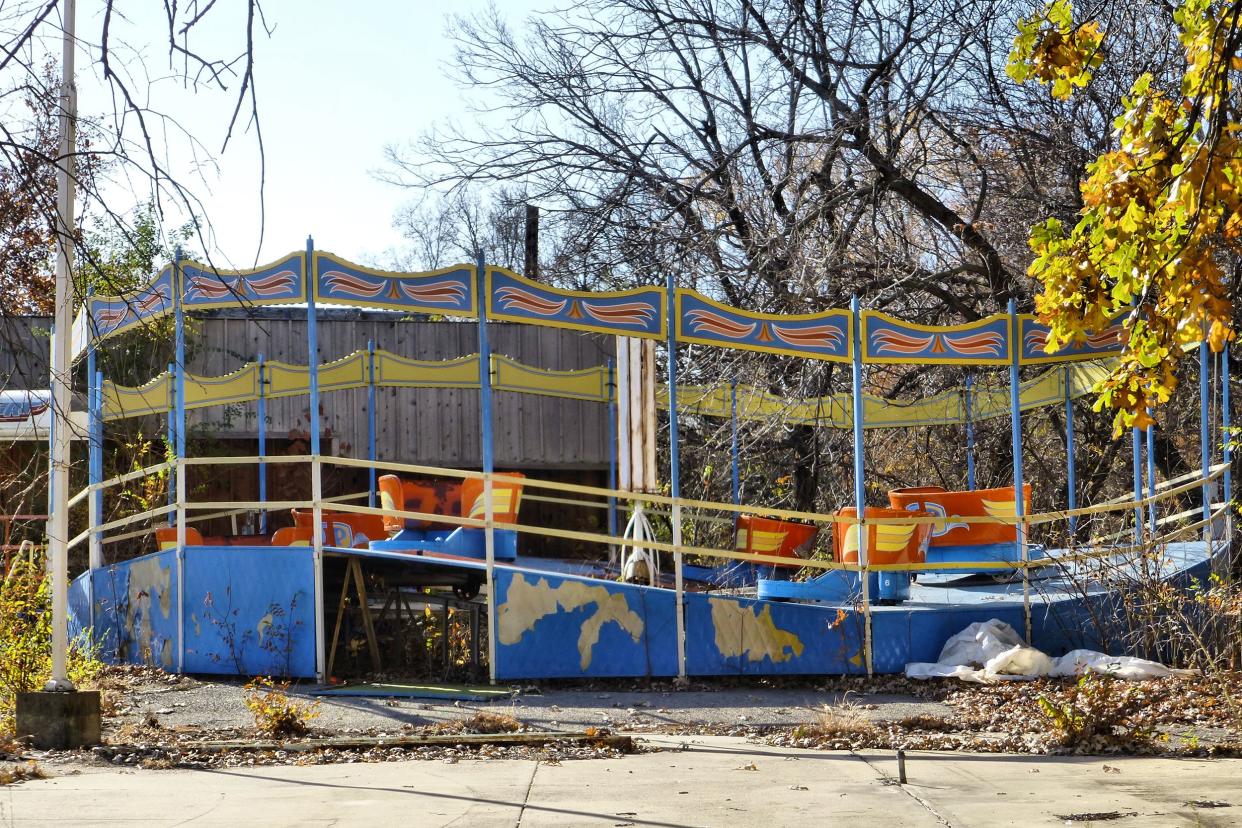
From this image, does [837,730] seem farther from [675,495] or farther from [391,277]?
[391,277]

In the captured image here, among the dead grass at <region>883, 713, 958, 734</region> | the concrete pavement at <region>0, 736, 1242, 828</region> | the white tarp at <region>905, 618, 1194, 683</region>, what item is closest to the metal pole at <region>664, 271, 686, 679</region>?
the white tarp at <region>905, 618, 1194, 683</region>

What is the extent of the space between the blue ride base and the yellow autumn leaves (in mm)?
5307

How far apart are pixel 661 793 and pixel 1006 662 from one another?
5.27 metres

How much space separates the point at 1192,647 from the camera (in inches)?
469

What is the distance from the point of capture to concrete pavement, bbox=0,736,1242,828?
21.1 ft

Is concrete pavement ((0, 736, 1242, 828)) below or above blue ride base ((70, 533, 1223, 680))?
below

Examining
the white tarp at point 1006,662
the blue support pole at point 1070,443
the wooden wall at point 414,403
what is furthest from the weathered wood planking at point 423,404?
the white tarp at point 1006,662

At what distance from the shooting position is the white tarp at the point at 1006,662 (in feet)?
37.1

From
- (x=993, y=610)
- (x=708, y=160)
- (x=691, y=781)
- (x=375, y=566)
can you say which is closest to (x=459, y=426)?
(x=708, y=160)

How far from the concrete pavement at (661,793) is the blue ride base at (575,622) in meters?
3.45

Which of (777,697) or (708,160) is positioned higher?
(708,160)

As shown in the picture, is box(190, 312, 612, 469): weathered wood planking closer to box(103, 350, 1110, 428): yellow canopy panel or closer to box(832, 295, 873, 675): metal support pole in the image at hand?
box(103, 350, 1110, 428): yellow canopy panel

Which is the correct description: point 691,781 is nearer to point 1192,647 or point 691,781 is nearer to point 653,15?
point 1192,647

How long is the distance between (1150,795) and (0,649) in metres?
8.01
